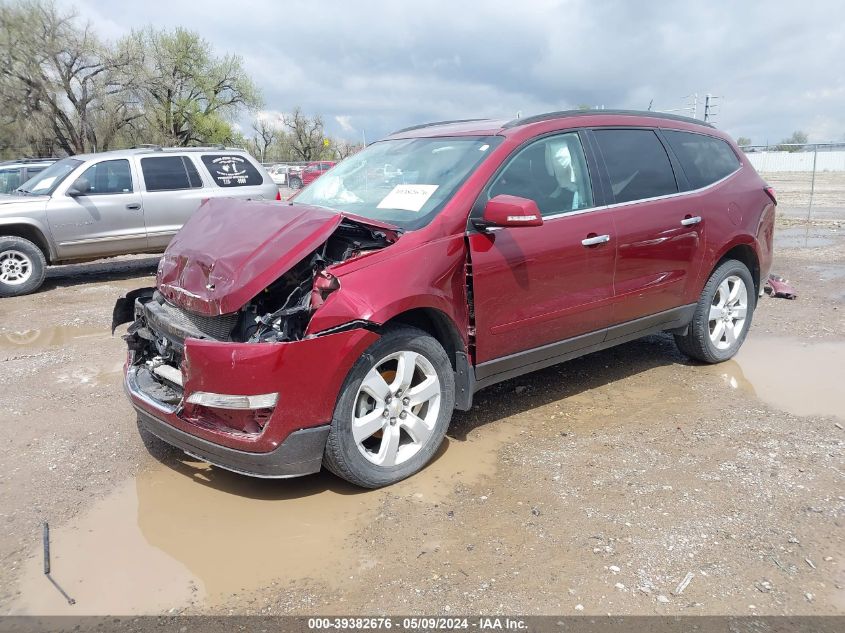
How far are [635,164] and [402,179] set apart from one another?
66.0 inches

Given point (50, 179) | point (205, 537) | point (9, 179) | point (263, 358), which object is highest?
point (9, 179)

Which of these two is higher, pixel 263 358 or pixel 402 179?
pixel 402 179

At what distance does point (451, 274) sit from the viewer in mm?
3562

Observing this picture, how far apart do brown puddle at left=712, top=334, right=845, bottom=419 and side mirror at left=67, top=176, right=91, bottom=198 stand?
8.46 m

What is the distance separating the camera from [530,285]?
12.8 ft

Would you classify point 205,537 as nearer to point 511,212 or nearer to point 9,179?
point 511,212

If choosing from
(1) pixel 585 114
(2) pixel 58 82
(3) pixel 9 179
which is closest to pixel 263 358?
(1) pixel 585 114

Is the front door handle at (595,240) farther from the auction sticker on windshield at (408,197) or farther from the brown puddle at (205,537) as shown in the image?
the brown puddle at (205,537)

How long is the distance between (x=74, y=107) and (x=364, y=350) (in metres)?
37.7

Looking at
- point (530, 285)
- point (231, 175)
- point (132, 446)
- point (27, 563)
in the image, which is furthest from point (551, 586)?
point (231, 175)

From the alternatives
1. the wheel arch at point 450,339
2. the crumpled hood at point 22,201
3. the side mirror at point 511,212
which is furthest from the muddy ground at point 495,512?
the crumpled hood at point 22,201

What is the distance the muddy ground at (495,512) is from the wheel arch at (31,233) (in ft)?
15.5

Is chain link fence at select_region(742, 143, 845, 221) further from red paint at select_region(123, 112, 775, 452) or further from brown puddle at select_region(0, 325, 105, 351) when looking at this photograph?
brown puddle at select_region(0, 325, 105, 351)

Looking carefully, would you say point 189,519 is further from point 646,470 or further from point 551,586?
point 646,470
